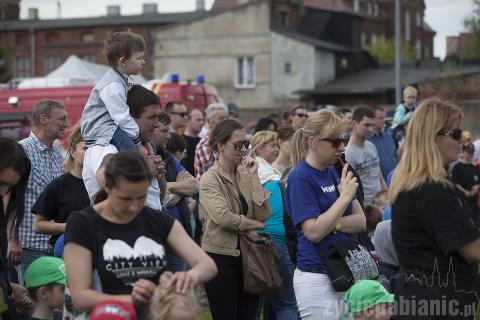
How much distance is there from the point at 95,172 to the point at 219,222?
165 centimetres

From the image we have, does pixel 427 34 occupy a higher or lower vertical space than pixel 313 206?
higher

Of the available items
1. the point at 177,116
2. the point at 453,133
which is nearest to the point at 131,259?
the point at 453,133

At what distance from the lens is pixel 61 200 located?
282 inches

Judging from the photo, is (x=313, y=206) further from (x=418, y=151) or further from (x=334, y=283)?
(x=418, y=151)

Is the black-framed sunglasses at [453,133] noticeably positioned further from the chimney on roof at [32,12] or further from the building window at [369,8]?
the building window at [369,8]

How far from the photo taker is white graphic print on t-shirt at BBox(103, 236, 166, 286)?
464 centimetres

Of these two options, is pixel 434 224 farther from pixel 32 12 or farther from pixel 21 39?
pixel 32 12

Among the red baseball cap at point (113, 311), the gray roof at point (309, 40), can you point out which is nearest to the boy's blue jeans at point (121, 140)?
the red baseball cap at point (113, 311)

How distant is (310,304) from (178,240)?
5.67ft

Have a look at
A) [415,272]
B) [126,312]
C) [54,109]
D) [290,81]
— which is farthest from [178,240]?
[290,81]

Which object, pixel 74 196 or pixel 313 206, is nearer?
pixel 313 206

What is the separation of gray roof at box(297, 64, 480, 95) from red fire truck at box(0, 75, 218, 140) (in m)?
33.2

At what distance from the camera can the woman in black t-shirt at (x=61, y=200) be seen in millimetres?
7152

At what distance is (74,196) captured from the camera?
7172 millimetres
